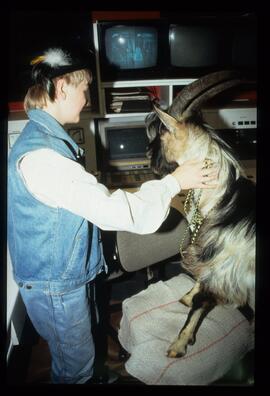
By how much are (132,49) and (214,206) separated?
96 cm

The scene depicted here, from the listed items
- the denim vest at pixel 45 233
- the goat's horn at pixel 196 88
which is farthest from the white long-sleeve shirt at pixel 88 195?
the goat's horn at pixel 196 88

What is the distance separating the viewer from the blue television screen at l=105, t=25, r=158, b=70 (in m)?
1.52

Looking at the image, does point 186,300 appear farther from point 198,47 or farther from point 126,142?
point 198,47

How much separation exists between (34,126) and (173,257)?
93 cm

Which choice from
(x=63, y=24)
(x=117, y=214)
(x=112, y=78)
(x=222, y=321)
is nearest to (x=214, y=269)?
(x=222, y=321)

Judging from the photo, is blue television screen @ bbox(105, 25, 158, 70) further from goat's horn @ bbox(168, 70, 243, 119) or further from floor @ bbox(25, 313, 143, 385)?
floor @ bbox(25, 313, 143, 385)

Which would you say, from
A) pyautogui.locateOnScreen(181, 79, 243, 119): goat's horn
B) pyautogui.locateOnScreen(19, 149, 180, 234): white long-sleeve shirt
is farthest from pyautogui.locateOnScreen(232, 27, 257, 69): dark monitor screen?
pyautogui.locateOnScreen(19, 149, 180, 234): white long-sleeve shirt

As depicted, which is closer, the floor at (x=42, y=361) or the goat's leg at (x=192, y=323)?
the goat's leg at (x=192, y=323)

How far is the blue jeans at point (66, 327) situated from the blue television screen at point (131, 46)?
47.1 inches

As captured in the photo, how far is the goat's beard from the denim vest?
1.23ft

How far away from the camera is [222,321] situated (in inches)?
47.9

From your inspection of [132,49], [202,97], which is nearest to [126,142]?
[132,49]

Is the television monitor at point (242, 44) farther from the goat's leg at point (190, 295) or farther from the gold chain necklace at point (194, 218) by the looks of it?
the goat's leg at point (190, 295)

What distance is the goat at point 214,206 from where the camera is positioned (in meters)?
1.18
